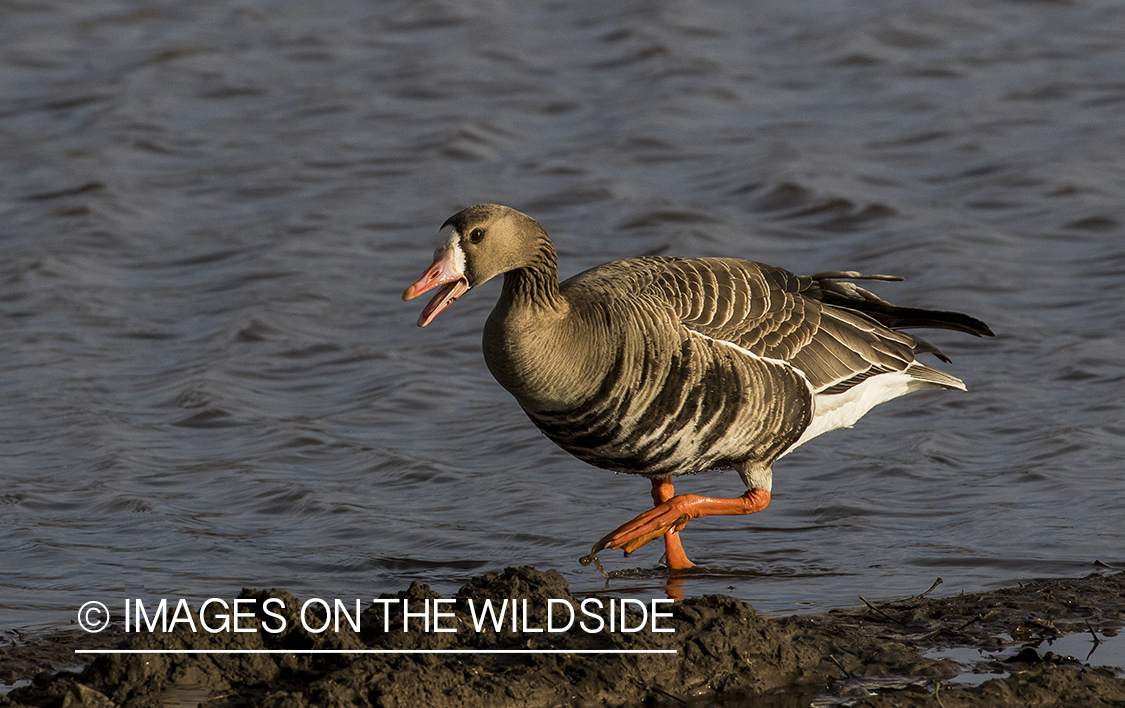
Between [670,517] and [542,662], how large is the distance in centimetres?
220

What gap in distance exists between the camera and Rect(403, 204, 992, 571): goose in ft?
24.1

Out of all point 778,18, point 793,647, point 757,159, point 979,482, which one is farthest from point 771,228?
point 793,647

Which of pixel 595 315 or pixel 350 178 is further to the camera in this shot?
pixel 350 178

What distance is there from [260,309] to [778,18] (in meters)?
10.5

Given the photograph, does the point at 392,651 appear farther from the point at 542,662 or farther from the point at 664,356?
the point at 664,356

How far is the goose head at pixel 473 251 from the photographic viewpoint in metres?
7.27

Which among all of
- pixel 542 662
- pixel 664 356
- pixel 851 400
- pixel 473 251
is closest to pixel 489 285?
pixel 851 400

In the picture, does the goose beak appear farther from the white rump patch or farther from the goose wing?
the white rump patch

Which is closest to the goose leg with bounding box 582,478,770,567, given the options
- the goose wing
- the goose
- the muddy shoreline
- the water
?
the goose

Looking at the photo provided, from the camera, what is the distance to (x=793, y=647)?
611cm

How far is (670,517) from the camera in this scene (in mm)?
7742

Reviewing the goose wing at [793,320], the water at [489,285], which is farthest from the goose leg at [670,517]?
the goose wing at [793,320]

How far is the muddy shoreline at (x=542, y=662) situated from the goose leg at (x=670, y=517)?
1.24 m

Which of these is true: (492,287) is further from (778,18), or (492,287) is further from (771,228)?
(778,18)
